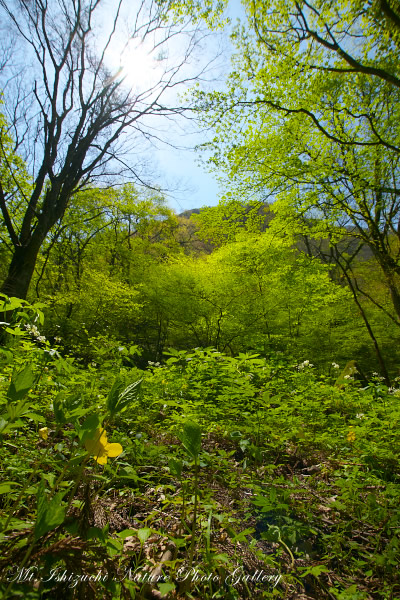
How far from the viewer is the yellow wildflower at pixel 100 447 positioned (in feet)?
2.14

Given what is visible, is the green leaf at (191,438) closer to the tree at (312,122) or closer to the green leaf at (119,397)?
the green leaf at (119,397)

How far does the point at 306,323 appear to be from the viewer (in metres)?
7.48

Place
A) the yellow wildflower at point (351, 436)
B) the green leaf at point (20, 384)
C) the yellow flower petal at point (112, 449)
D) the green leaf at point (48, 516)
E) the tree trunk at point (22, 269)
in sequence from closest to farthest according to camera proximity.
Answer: the green leaf at point (48, 516)
the green leaf at point (20, 384)
the yellow flower petal at point (112, 449)
the yellow wildflower at point (351, 436)
the tree trunk at point (22, 269)

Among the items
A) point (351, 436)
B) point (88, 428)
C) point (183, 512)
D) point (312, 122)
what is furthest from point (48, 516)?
point (312, 122)

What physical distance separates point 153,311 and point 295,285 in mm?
4840

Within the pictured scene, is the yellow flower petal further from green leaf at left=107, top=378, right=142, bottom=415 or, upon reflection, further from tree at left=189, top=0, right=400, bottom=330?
tree at left=189, top=0, right=400, bottom=330

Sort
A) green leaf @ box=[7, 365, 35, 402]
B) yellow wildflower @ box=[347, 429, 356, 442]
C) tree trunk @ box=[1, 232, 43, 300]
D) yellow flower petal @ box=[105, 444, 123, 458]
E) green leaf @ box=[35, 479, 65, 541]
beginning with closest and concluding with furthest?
green leaf @ box=[35, 479, 65, 541] < green leaf @ box=[7, 365, 35, 402] < yellow flower petal @ box=[105, 444, 123, 458] < yellow wildflower @ box=[347, 429, 356, 442] < tree trunk @ box=[1, 232, 43, 300]

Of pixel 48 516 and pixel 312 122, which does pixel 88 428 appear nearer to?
pixel 48 516

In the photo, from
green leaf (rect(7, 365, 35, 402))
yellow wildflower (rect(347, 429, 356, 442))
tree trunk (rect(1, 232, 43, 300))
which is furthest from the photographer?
tree trunk (rect(1, 232, 43, 300))

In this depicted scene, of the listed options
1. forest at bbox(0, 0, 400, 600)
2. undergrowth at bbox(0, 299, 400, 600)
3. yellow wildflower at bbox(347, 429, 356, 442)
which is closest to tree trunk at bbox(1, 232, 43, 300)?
forest at bbox(0, 0, 400, 600)

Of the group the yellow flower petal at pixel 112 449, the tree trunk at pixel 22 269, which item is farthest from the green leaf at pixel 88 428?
the tree trunk at pixel 22 269

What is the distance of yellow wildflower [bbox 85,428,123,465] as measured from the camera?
652mm

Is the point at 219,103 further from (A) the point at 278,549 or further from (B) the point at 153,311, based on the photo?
(A) the point at 278,549

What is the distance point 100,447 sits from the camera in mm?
671
